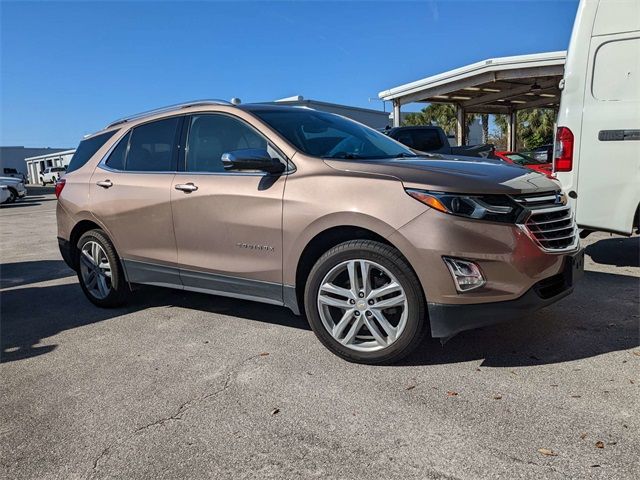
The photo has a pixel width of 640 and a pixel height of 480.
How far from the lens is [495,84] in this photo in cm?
1630

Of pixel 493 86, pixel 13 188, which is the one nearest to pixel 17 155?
pixel 13 188

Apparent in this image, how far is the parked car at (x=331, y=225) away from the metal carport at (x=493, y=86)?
1075 cm

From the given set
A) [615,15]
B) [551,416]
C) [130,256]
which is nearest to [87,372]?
[130,256]

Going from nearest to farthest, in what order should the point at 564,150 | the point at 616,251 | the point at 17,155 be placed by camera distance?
the point at 564,150 < the point at 616,251 < the point at 17,155

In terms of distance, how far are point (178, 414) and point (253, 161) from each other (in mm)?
1666

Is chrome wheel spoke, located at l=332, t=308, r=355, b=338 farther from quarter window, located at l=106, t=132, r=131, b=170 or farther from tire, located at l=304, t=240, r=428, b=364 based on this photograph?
quarter window, located at l=106, t=132, r=131, b=170

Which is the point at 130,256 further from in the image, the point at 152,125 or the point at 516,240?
the point at 516,240

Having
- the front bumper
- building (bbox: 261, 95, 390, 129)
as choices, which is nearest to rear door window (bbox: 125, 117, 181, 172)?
the front bumper

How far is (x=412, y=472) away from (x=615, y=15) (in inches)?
191

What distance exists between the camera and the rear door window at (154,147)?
4266 mm

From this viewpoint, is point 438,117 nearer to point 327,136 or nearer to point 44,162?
point 327,136

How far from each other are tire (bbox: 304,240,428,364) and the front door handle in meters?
1.24

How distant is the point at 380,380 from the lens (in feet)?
10.1

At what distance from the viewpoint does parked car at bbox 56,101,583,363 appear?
9.62 ft
